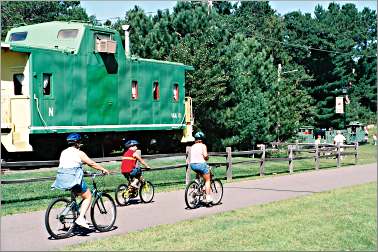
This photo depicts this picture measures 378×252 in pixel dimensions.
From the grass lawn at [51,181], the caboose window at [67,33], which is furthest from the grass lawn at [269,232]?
the caboose window at [67,33]

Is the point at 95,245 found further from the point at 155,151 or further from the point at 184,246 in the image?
the point at 155,151

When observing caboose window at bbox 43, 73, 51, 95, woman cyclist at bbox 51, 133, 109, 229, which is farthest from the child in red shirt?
caboose window at bbox 43, 73, 51, 95

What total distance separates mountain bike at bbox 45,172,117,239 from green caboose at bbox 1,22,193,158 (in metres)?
9.44

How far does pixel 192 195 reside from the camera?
13.3 meters

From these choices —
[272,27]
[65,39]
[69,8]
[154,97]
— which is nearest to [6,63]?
[65,39]

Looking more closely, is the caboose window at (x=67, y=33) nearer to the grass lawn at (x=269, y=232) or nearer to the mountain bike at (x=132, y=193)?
the mountain bike at (x=132, y=193)

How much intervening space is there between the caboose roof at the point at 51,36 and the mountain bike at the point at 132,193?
28.1 feet

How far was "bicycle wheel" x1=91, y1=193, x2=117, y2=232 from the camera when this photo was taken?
10.2 meters

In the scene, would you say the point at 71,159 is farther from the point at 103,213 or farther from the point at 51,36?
the point at 51,36

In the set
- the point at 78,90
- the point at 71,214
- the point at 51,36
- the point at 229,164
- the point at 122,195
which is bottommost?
the point at 122,195

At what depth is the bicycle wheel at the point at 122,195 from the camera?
13531 mm

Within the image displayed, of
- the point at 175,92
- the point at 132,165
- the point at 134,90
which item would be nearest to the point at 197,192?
the point at 132,165

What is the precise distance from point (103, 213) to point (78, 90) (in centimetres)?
1151

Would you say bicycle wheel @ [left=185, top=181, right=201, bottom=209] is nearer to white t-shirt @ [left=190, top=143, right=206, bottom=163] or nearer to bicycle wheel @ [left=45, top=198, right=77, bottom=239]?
white t-shirt @ [left=190, top=143, right=206, bottom=163]
